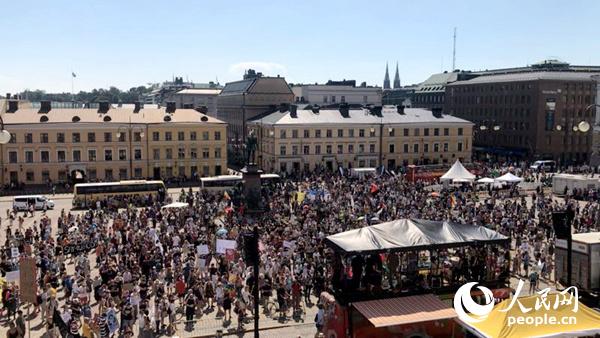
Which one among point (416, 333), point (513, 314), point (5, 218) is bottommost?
point (5, 218)

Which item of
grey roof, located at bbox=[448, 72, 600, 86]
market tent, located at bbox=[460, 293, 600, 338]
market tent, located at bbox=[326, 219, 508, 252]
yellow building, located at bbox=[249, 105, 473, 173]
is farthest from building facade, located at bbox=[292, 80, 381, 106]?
market tent, located at bbox=[460, 293, 600, 338]

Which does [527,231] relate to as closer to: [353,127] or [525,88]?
[353,127]

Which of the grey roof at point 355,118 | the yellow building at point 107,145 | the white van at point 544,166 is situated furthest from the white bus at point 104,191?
the white van at point 544,166

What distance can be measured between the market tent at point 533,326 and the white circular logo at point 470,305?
0.58 ft

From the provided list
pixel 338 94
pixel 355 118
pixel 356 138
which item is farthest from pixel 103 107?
pixel 338 94

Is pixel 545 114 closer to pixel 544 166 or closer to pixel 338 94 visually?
pixel 544 166

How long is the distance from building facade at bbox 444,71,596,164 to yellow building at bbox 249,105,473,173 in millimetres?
14029

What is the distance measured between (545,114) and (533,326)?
260ft

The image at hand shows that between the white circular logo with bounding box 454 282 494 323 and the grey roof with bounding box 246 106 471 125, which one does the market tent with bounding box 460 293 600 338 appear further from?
the grey roof with bounding box 246 106 471 125

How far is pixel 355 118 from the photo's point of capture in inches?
2822

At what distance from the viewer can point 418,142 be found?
7238cm

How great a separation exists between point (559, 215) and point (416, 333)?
674cm

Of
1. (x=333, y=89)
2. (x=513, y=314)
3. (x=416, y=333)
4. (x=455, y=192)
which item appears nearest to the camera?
(x=513, y=314)

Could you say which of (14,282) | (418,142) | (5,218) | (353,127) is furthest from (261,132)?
(14,282)
